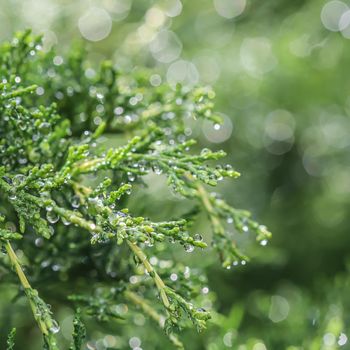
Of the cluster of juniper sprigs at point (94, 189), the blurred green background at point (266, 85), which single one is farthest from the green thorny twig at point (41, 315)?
the blurred green background at point (266, 85)

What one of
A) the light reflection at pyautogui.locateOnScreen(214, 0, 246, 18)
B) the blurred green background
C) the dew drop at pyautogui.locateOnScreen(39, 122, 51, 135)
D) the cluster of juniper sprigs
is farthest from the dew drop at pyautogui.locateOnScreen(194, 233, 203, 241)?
the light reflection at pyautogui.locateOnScreen(214, 0, 246, 18)

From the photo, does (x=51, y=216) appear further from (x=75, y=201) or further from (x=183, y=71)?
(x=183, y=71)

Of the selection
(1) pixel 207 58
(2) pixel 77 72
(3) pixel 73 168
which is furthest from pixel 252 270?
(3) pixel 73 168

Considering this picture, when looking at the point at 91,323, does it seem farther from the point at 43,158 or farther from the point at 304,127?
the point at 304,127

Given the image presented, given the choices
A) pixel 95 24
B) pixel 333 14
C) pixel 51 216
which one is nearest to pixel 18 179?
pixel 51 216

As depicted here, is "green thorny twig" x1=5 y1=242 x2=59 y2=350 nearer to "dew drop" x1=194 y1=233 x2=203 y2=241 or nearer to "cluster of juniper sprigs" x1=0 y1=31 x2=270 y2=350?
"cluster of juniper sprigs" x1=0 y1=31 x2=270 y2=350
